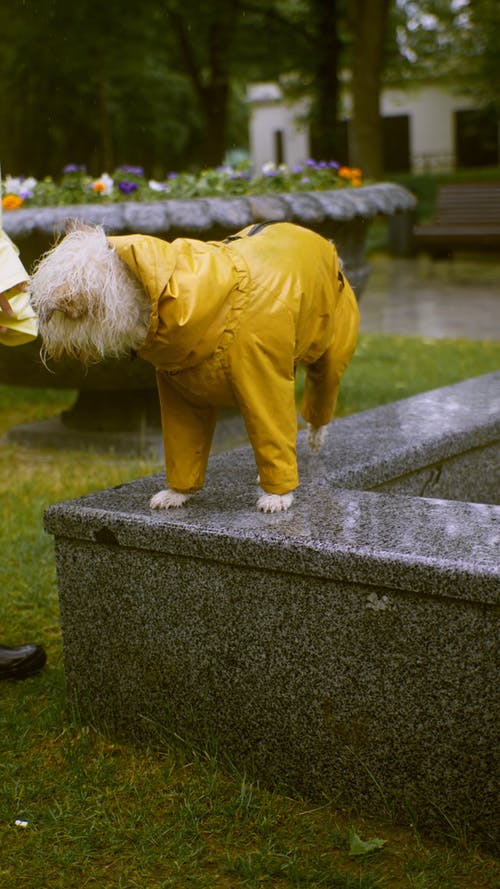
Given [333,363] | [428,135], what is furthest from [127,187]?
[428,135]

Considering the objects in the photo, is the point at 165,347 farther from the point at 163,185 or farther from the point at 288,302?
the point at 163,185

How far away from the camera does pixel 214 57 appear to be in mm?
22781

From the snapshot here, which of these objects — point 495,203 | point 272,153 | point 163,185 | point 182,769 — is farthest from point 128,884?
point 272,153

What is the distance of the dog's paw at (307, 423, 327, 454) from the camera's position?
11.9ft

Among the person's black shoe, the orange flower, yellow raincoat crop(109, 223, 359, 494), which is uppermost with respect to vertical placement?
the orange flower

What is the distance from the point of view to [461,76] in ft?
106

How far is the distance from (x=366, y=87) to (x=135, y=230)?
43.7 ft

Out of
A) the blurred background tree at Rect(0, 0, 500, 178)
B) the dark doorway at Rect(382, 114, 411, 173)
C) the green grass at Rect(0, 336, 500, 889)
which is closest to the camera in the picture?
the green grass at Rect(0, 336, 500, 889)

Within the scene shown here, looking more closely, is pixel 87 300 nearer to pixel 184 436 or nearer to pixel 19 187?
pixel 184 436

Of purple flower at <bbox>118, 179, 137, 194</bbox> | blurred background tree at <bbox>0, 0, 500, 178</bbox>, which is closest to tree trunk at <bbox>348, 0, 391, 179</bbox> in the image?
blurred background tree at <bbox>0, 0, 500, 178</bbox>

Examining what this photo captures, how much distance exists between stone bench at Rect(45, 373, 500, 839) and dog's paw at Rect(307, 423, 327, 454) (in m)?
0.34

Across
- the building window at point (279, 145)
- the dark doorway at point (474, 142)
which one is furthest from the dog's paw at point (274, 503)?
the building window at point (279, 145)

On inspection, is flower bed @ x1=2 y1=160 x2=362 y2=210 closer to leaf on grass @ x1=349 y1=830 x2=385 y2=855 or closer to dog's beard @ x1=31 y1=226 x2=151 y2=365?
dog's beard @ x1=31 y1=226 x2=151 y2=365

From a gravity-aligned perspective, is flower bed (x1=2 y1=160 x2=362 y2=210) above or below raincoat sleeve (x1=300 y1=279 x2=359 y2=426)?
above
